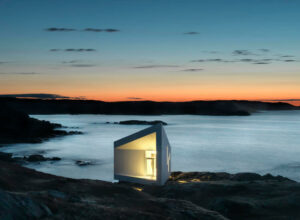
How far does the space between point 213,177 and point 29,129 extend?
161 ft

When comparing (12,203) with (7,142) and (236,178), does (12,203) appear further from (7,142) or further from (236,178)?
(7,142)

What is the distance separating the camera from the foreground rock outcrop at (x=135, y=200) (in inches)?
308

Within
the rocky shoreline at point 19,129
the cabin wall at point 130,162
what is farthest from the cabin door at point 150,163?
the rocky shoreline at point 19,129

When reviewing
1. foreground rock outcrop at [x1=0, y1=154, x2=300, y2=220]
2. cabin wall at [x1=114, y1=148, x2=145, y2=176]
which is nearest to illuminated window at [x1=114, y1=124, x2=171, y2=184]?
cabin wall at [x1=114, y1=148, x2=145, y2=176]

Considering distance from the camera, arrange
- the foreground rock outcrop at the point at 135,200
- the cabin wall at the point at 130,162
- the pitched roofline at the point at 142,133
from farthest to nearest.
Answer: the cabin wall at the point at 130,162 → the pitched roofline at the point at 142,133 → the foreground rock outcrop at the point at 135,200

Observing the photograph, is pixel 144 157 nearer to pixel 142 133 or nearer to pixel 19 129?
pixel 142 133

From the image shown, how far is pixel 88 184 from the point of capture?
13516 mm

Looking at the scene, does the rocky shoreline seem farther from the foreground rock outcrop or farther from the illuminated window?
the foreground rock outcrop

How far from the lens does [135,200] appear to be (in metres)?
11.1

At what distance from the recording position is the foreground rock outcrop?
7.82 m

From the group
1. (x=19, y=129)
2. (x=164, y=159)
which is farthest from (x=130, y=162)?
(x=19, y=129)

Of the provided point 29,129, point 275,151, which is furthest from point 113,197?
point 29,129

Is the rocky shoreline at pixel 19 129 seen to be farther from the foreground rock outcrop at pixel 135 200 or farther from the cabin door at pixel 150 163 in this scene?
the foreground rock outcrop at pixel 135 200

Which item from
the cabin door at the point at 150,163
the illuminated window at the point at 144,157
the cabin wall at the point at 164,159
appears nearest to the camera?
the illuminated window at the point at 144,157
